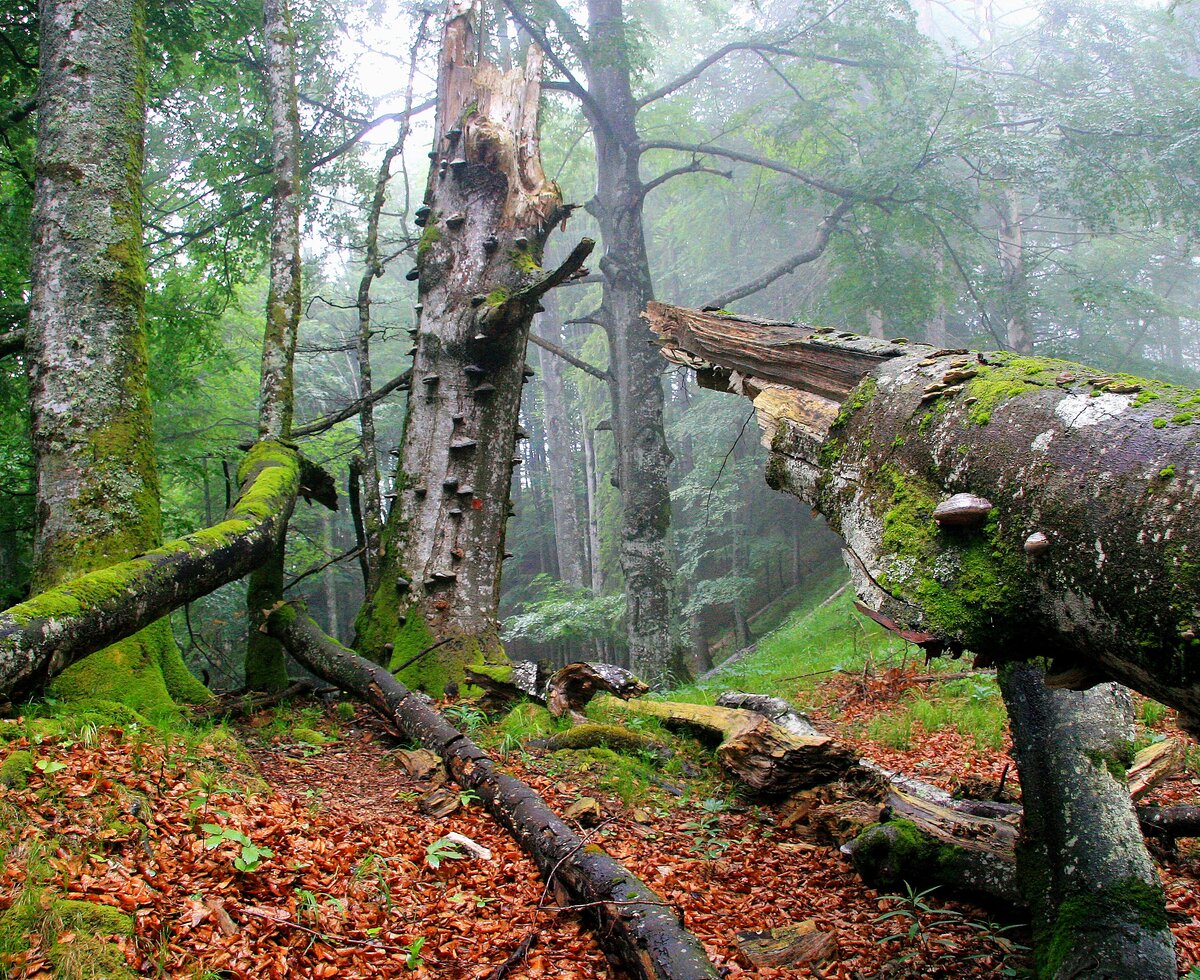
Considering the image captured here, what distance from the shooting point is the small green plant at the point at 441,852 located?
3.26m

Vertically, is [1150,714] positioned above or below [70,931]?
below

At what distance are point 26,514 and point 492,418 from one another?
4814mm

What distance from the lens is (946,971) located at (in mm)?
2838

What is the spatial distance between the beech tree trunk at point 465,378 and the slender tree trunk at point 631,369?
4205 millimetres

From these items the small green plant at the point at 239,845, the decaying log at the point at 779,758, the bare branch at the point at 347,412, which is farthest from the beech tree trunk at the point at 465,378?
the small green plant at the point at 239,845

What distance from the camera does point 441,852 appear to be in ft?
10.9

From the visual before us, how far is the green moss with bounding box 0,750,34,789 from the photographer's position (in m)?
2.70

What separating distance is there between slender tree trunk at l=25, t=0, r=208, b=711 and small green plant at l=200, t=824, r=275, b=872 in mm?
1926

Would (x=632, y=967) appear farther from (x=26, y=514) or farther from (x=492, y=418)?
(x=26, y=514)

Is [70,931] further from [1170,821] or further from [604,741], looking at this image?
[1170,821]

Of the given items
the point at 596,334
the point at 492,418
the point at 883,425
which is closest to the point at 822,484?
Result: the point at 883,425

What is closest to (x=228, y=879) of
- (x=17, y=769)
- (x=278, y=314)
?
(x=17, y=769)

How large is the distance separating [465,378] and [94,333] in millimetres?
3026

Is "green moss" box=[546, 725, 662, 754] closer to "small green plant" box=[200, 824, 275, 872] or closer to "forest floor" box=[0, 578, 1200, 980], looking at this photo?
"forest floor" box=[0, 578, 1200, 980]
